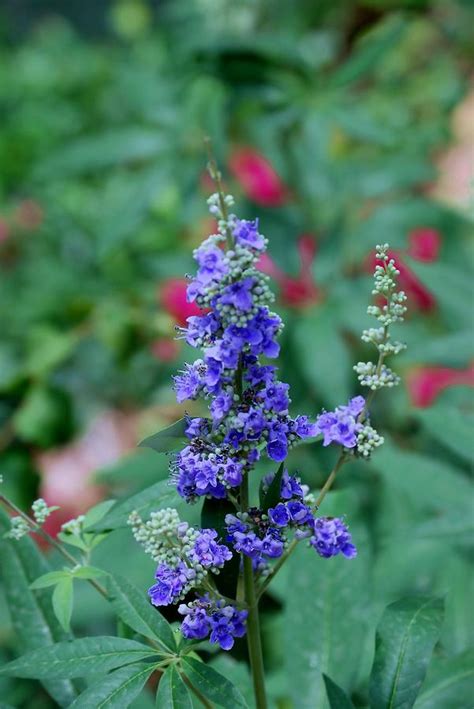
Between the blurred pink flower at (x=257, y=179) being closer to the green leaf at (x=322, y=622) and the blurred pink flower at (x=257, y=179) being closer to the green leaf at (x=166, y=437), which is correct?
the green leaf at (x=322, y=622)

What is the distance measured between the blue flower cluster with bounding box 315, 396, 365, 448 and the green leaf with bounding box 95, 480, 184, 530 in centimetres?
11

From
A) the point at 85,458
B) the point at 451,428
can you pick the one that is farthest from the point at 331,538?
the point at 85,458

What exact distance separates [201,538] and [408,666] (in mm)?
182

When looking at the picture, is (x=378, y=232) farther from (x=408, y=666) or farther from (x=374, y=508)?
(x=408, y=666)

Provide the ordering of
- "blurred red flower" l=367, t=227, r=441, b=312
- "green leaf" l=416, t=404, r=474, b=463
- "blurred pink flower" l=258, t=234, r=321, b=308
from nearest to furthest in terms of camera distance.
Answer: "green leaf" l=416, t=404, r=474, b=463
"blurred pink flower" l=258, t=234, r=321, b=308
"blurred red flower" l=367, t=227, r=441, b=312

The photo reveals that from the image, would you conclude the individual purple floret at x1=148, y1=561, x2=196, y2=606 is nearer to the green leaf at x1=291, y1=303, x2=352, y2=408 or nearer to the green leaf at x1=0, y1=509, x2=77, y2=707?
the green leaf at x1=0, y1=509, x2=77, y2=707

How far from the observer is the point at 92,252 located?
7.06 ft

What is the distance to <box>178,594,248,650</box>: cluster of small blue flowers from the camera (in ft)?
1.70

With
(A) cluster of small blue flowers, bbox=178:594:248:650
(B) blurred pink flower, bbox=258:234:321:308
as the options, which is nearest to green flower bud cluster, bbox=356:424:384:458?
(A) cluster of small blue flowers, bbox=178:594:248:650

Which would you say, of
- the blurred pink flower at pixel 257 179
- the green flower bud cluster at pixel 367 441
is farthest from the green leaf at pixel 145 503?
the blurred pink flower at pixel 257 179

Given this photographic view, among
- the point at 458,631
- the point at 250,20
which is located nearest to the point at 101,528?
the point at 458,631

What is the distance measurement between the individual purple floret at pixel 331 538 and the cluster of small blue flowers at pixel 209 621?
62 millimetres

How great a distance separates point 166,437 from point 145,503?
7 centimetres

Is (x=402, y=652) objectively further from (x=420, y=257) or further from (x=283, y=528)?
(x=420, y=257)
